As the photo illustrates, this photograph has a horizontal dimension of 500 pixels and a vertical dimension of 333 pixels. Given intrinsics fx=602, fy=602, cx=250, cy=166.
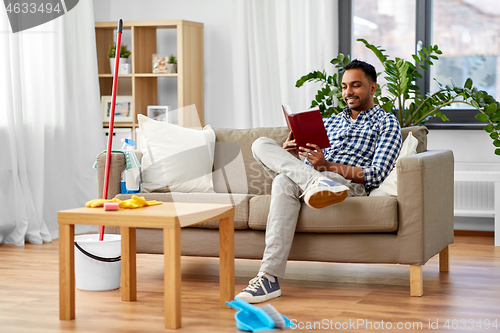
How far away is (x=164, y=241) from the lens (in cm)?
193

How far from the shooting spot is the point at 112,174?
9.24 ft

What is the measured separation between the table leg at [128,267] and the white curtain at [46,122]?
1572 millimetres

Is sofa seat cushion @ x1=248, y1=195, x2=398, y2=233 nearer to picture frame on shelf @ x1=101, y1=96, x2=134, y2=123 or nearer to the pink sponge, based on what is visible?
the pink sponge

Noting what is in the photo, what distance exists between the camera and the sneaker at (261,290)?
224 centimetres

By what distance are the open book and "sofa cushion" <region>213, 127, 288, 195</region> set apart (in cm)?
57

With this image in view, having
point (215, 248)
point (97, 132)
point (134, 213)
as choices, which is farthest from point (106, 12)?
point (134, 213)

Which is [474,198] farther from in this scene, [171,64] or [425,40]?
[171,64]

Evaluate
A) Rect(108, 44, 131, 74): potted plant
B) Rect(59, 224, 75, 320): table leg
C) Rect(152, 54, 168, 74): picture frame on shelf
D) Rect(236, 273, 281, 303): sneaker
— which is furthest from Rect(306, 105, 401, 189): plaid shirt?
Rect(108, 44, 131, 74): potted plant

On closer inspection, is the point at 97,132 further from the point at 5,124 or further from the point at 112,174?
the point at 112,174

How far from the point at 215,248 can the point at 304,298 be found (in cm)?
48

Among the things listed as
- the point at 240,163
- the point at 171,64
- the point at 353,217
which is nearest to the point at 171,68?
the point at 171,64

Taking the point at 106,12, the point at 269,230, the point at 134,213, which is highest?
the point at 106,12

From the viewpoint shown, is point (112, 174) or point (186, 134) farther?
point (186, 134)

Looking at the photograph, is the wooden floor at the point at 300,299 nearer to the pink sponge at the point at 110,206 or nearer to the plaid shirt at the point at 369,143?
the pink sponge at the point at 110,206
